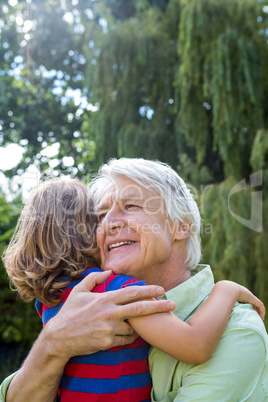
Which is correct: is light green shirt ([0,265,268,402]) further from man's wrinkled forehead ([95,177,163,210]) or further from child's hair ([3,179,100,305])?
man's wrinkled forehead ([95,177,163,210])

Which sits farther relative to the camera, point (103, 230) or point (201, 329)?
point (103, 230)

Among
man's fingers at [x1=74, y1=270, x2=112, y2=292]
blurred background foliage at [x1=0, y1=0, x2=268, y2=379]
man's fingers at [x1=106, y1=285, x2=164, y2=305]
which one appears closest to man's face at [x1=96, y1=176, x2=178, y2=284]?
man's fingers at [x1=74, y1=270, x2=112, y2=292]

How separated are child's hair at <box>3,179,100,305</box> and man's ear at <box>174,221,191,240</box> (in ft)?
1.07

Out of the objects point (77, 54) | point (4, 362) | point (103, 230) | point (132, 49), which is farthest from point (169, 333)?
point (77, 54)

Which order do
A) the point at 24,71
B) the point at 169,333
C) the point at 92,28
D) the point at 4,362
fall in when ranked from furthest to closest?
the point at 24,71 → the point at 4,362 → the point at 92,28 → the point at 169,333

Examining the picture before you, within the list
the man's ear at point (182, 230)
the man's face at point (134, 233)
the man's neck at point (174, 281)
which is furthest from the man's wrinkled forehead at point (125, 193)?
the man's neck at point (174, 281)

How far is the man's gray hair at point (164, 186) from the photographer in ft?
5.69

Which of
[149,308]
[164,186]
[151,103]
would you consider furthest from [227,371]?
[151,103]

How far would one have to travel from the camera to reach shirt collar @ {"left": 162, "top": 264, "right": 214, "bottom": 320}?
61.4 inches

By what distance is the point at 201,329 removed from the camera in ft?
4.39

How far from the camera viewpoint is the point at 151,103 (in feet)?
21.2

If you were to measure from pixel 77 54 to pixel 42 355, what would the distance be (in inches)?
327

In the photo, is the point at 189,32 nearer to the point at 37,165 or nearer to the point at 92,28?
the point at 92,28

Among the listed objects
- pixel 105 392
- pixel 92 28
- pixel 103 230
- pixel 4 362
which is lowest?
pixel 4 362
